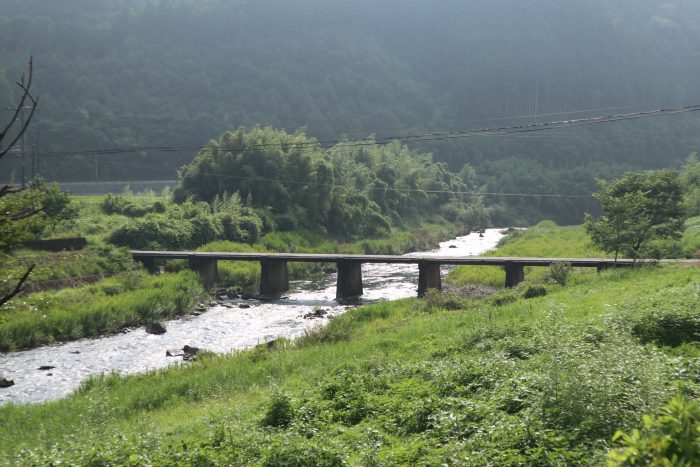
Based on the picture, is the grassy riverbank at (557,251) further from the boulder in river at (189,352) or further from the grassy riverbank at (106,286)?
the boulder in river at (189,352)

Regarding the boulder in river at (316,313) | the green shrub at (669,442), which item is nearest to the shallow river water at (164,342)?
the boulder in river at (316,313)

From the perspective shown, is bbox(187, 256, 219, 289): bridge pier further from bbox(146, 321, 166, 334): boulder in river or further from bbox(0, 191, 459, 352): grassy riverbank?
bbox(146, 321, 166, 334): boulder in river

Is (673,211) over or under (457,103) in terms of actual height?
under

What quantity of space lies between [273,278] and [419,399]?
31.5m

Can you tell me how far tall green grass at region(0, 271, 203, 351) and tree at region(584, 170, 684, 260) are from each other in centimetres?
2312

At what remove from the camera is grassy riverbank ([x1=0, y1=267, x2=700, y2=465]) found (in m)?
9.10

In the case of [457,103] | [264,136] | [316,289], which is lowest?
[316,289]

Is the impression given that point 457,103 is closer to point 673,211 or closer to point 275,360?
point 673,211

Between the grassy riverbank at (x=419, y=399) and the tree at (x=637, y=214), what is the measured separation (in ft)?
33.3

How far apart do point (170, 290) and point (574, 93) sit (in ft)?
546

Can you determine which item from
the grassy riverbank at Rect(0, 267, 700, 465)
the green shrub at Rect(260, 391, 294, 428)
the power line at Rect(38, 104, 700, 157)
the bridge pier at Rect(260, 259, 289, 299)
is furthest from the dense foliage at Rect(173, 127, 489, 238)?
the green shrub at Rect(260, 391, 294, 428)

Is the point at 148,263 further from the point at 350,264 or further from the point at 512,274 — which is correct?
the point at 512,274

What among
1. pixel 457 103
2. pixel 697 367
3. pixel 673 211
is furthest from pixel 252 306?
pixel 457 103

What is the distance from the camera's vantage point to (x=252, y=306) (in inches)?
1479
